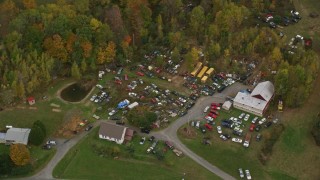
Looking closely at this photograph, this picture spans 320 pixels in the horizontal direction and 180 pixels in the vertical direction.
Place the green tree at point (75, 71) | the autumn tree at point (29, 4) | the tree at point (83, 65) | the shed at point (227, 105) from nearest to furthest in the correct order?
the shed at point (227, 105), the green tree at point (75, 71), the tree at point (83, 65), the autumn tree at point (29, 4)

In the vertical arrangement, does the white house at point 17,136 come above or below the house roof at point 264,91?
below

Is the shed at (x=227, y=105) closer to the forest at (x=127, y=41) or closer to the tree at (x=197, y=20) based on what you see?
the forest at (x=127, y=41)

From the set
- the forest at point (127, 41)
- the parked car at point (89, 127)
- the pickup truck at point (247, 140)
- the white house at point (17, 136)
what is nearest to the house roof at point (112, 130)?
the parked car at point (89, 127)

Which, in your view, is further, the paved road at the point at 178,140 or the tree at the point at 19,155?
the paved road at the point at 178,140

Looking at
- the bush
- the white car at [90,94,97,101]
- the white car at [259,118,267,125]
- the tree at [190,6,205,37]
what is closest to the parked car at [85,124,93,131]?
the white car at [90,94,97,101]

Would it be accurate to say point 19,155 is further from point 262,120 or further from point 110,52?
point 262,120

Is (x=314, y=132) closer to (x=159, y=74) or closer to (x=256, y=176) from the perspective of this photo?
(x=256, y=176)

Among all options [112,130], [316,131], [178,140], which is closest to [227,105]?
[178,140]

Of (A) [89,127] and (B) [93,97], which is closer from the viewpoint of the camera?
(A) [89,127]
